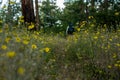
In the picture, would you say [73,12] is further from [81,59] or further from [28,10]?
[81,59]

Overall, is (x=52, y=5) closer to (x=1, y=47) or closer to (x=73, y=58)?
(x=73, y=58)

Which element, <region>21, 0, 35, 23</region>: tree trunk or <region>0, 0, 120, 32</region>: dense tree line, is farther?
<region>21, 0, 35, 23</region>: tree trunk

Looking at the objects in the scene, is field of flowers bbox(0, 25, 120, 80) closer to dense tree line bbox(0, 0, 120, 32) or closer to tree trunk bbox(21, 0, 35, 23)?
dense tree line bbox(0, 0, 120, 32)

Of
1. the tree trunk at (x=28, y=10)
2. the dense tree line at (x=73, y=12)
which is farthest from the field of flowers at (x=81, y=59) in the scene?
the tree trunk at (x=28, y=10)

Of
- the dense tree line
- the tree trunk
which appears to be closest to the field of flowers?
the dense tree line

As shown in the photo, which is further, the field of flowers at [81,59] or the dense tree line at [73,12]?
the dense tree line at [73,12]

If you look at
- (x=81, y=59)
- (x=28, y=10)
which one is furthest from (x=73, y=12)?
(x=81, y=59)

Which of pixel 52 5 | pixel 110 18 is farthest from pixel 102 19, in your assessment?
pixel 52 5

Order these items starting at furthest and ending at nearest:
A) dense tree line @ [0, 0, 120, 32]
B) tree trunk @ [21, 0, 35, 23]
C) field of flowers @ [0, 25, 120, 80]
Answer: tree trunk @ [21, 0, 35, 23], dense tree line @ [0, 0, 120, 32], field of flowers @ [0, 25, 120, 80]

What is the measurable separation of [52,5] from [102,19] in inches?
1309

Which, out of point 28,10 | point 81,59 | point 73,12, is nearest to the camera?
point 81,59

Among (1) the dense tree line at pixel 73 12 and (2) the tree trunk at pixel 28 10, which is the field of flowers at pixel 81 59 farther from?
(2) the tree trunk at pixel 28 10

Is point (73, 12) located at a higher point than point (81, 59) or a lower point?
lower

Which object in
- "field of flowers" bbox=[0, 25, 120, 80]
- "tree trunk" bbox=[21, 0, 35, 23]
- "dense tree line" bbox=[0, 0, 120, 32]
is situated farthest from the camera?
"tree trunk" bbox=[21, 0, 35, 23]
